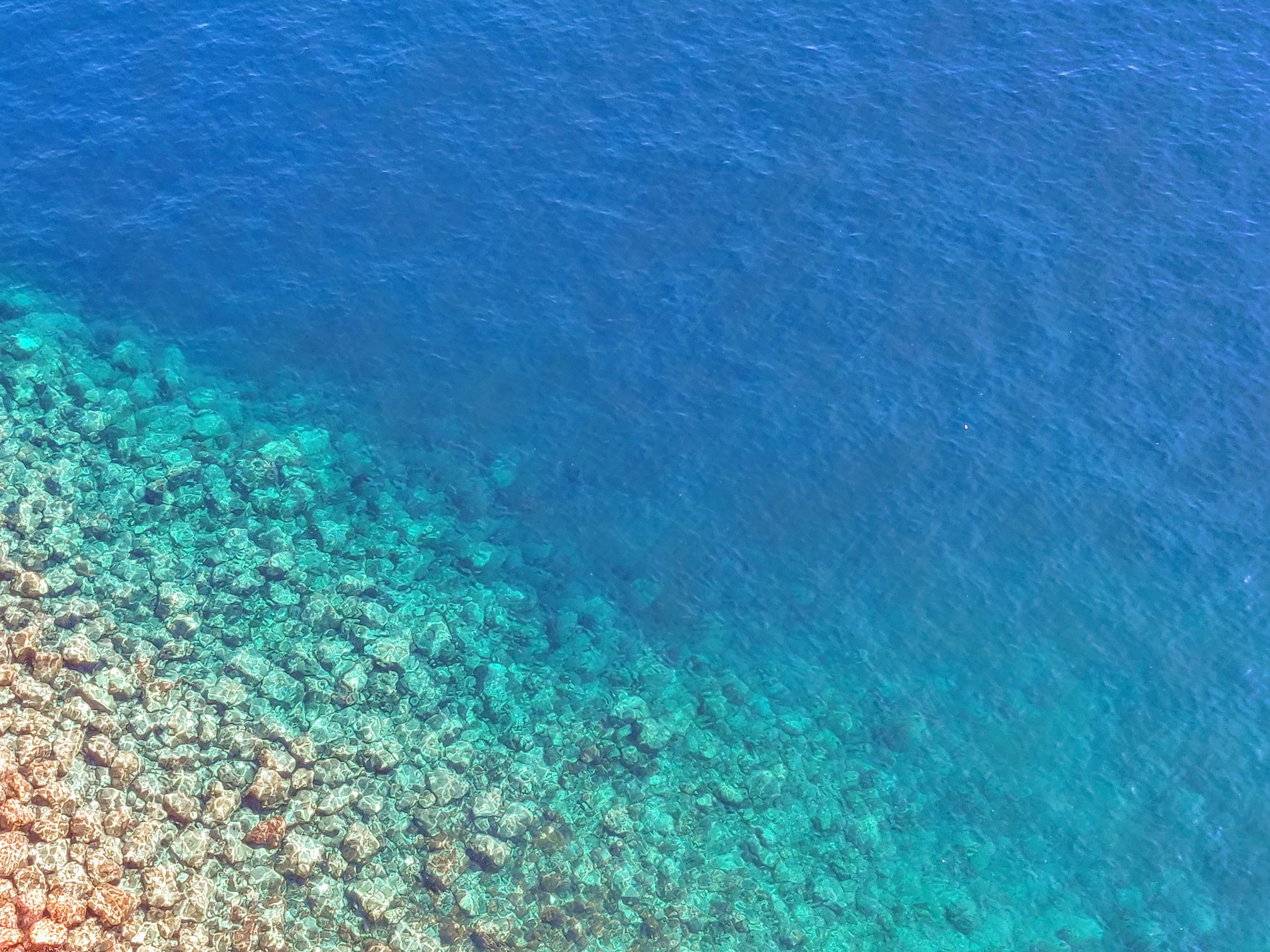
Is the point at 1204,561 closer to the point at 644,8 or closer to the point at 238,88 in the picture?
the point at 644,8

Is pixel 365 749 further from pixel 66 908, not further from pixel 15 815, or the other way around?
pixel 15 815

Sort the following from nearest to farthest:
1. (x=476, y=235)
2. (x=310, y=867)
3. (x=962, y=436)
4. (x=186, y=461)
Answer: (x=310, y=867) < (x=186, y=461) < (x=962, y=436) < (x=476, y=235)

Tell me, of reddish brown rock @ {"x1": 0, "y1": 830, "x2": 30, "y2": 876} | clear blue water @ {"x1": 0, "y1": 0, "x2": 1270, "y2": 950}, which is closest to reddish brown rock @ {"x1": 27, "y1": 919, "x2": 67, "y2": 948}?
reddish brown rock @ {"x1": 0, "y1": 830, "x2": 30, "y2": 876}

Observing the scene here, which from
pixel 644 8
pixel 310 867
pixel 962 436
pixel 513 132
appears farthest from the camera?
pixel 644 8

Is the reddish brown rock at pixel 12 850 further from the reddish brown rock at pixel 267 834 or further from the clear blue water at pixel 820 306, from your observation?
the clear blue water at pixel 820 306

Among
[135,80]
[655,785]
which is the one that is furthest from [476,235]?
[655,785]

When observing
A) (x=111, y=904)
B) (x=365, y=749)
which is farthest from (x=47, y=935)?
(x=365, y=749)

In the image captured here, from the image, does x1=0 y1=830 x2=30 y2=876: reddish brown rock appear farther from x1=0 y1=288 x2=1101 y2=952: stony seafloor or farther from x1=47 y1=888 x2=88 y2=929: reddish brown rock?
x1=47 y1=888 x2=88 y2=929: reddish brown rock
